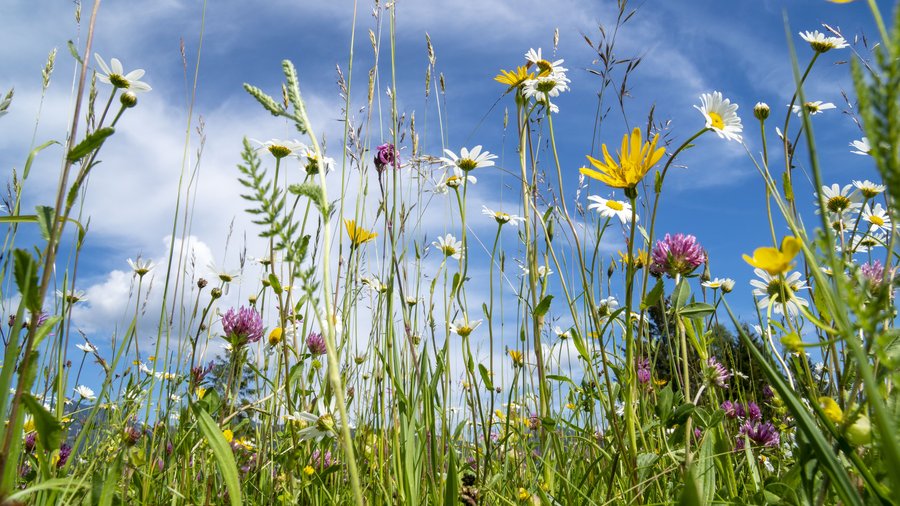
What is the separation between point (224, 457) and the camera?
68 centimetres

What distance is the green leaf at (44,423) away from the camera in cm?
52

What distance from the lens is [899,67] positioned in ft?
0.78

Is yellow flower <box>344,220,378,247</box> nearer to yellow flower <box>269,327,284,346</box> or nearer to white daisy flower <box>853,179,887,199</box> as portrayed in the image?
yellow flower <box>269,327,284,346</box>

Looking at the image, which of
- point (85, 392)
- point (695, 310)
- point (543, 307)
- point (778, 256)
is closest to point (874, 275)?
point (695, 310)

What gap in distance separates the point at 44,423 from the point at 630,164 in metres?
0.75

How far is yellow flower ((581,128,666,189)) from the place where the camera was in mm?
814

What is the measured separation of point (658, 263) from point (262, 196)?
2.82ft

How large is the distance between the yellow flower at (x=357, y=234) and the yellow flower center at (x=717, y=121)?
0.72 metres

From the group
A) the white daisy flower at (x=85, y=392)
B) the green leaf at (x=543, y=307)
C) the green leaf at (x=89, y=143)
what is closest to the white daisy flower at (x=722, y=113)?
the green leaf at (x=543, y=307)

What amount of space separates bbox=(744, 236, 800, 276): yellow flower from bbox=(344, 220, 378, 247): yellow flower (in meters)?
0.90

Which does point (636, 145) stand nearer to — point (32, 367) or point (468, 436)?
point (32, 367)

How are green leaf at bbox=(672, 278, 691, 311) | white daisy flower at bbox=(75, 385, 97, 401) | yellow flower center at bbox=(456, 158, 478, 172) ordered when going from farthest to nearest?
white daisy flower at bbox=(75, 385, 97, 401) < yellow flower center at bbox=(456, 158, 478, 172) < green leaf at bbox=(672, 278, 691, 311)

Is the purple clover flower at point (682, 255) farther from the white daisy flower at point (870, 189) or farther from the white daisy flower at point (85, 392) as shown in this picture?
the white daisy flower at point (85, 392)

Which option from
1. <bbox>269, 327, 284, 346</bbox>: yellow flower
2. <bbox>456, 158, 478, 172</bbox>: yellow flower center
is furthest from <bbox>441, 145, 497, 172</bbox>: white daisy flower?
<bbox>269, 327, 284, 346</bbox>: yellow flower
